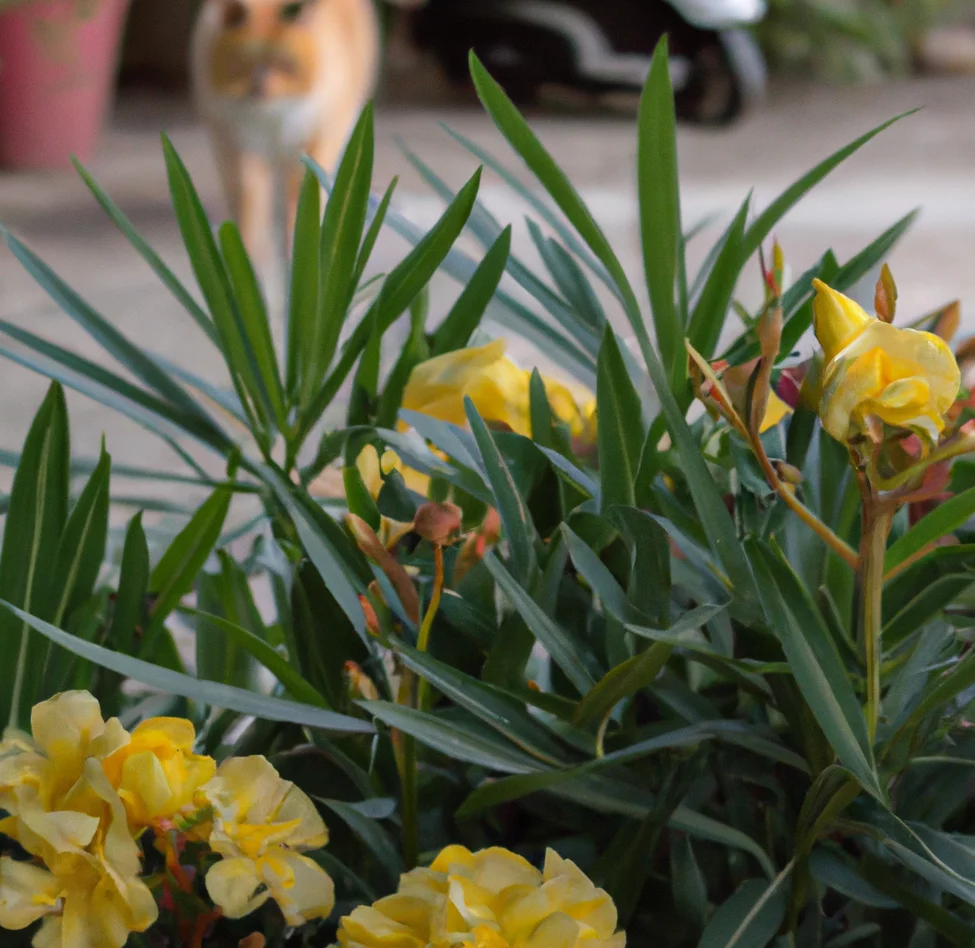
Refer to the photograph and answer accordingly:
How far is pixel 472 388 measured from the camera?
0.27 m

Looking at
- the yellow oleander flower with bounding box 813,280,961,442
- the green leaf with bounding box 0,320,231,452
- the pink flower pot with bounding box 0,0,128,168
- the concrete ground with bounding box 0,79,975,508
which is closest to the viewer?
→ the yellow oleander flower with bounding box 813,280,961,442

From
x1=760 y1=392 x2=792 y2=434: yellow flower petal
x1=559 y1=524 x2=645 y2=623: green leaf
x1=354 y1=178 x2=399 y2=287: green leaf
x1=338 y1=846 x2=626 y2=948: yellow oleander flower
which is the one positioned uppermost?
x1=354 y1=178 x2=399 y2=287: green leaf

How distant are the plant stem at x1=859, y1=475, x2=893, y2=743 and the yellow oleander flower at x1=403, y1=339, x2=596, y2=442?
3.5 inches

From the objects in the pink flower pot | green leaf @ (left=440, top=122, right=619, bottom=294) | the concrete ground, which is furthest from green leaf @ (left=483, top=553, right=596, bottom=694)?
the pink flower pot

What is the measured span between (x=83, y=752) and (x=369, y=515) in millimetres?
64

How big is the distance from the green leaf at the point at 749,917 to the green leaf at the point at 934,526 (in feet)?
0.19

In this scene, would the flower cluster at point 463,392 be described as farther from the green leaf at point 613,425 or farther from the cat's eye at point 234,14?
the cat's eye at point 234,14

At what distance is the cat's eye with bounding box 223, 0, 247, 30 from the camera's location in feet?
5.21

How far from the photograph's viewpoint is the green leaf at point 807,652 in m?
0.19

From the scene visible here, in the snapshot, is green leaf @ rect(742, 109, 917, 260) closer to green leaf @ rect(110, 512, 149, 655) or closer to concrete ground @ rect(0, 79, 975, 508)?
green leaf @ rect(110, 512, 149, 655)

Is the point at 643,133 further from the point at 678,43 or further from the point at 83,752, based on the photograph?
the point at 678,43

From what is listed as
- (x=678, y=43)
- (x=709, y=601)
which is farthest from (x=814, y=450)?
(x=678, y=43)

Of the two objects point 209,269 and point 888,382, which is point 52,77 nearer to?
point 209,269

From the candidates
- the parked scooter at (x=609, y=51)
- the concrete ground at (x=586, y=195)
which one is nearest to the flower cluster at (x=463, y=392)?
the concrete ground at (x=586, y=195)
